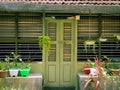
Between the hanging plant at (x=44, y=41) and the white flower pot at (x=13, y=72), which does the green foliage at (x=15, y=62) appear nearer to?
the white flower pot at (x=13, y=72)

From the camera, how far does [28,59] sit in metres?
13.2

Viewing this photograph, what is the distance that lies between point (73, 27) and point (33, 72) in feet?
8.05

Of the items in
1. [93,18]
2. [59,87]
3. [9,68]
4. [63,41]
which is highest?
[93,18]

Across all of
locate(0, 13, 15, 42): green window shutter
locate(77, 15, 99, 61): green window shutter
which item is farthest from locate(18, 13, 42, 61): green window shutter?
locate(77, 15, 99, 61): green window shutter

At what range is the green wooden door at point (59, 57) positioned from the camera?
13320 mm

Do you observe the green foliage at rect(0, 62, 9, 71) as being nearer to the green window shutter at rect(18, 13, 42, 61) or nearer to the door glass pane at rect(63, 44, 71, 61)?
the green window shutter at rect(18, 13, 42, 61)

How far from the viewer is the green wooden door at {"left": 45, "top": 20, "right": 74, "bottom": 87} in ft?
43.7

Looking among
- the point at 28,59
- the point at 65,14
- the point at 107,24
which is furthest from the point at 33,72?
the point at 107,24

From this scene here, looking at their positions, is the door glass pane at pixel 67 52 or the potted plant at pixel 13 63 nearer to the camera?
the potted plant at pixel 13 63

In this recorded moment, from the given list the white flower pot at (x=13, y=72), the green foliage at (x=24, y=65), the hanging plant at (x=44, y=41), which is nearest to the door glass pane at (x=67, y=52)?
the hanging plant at (x=44, y=41)

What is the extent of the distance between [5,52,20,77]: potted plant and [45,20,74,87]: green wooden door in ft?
4.29

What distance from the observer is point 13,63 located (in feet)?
41.4

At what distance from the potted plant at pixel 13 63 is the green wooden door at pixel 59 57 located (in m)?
1.31

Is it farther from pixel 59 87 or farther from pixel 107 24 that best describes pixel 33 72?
pixel 107 24
